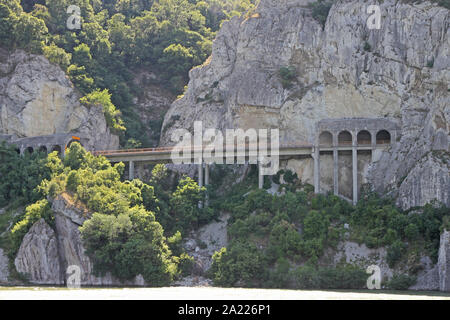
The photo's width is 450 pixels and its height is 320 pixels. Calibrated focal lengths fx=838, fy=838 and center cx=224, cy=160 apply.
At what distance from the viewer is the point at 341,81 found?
8312cm

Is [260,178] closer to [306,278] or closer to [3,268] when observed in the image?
[306,278]

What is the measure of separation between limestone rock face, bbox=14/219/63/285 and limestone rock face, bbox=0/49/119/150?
20.2 m

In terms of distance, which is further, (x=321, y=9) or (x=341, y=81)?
(x=321, y=9)

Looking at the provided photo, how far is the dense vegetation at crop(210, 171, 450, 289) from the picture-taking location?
67.6 m

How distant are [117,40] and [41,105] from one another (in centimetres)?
2439

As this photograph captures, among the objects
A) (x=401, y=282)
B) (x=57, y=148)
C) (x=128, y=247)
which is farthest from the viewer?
(x=57, y=148)

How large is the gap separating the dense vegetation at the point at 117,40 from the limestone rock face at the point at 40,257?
25.7m

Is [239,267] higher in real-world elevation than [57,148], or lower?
lower

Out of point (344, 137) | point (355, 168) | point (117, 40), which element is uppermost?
point (117, 40)

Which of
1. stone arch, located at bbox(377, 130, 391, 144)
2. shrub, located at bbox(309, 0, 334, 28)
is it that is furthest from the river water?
shrub, located at bbox(309, 0, 334, 28)

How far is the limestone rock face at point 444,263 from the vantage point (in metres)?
64.1

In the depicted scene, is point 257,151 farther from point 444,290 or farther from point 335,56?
point 444,290

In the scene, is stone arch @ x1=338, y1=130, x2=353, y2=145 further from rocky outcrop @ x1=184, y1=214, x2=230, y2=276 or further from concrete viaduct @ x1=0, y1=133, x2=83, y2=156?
concrete viaduct @ x1=0, y1=133, x2=83, y2=156

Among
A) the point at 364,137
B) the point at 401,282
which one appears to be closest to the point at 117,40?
the point at 364,137
